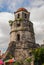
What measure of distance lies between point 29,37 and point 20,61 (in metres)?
5.63

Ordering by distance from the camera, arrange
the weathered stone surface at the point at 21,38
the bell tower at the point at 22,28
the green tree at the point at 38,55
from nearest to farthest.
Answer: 1. the green tree at the point at 38,55
2. the weathered stone surface at the point at 21,38
3. the bell tower at the point at 22,28

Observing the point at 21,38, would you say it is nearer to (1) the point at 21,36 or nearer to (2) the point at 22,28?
(1) the point at 21,36

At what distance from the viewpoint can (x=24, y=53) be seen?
40.1 meters

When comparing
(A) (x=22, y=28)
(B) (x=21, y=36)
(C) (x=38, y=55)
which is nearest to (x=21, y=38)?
(B) (x=21, y=36)

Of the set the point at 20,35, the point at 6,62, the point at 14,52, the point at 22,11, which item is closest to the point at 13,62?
the point at 6,62

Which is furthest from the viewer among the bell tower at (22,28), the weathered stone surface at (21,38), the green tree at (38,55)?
the bell tower at (22,28)

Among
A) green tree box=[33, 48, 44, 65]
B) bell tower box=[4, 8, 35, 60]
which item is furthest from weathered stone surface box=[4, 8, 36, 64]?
green tree box=[33, 48, 44, 65]

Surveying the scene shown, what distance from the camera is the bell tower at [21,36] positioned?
131 feet

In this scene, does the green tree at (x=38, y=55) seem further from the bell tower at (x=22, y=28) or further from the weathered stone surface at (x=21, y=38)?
the bell tower at (x=22, y=28)

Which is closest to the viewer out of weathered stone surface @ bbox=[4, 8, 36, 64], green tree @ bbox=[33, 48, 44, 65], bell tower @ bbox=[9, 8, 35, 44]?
green tree @ bbox=[33, 48, 44, 65]

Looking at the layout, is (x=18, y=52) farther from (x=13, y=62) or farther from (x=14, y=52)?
(x=13, y=62)

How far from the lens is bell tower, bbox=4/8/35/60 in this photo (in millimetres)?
40031

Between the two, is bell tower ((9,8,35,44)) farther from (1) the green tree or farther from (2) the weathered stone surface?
(1) the green tree

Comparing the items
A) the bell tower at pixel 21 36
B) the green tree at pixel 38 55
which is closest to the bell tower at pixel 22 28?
the bell tower at pixel 21 36
